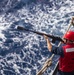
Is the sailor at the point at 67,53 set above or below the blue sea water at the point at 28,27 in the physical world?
above

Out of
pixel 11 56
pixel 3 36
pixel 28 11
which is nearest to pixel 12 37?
pixel 3 36

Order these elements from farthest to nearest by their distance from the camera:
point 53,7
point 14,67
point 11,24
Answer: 1. point 53,7
2. point 11,24
3. point 14,67

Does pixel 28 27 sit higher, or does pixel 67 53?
pixel 67 53

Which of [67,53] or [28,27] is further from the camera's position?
[28,27]

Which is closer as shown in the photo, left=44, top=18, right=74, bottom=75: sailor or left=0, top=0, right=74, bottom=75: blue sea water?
left=44, top=18, right=74, bottom=75: sailor

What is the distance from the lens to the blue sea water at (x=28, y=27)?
20594mm

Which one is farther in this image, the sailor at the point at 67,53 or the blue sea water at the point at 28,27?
the blue sea water at the point at 28,27

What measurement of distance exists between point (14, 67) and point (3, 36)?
417 cm

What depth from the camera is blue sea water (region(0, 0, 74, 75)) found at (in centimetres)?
2059

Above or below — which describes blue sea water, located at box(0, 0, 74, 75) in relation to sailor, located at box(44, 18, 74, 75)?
below

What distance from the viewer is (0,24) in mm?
25625

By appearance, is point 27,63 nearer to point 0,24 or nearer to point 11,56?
point 11,56

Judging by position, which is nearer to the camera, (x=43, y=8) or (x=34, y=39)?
(x=34, y=39)

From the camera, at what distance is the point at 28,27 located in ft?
80.5
